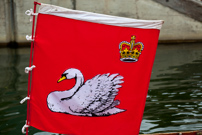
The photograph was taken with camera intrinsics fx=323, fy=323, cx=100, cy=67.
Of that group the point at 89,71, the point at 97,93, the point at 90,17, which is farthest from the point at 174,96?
the point at 90,17

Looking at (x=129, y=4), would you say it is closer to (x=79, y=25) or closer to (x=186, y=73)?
(x=186, y=73)

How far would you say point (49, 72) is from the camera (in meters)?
5.02

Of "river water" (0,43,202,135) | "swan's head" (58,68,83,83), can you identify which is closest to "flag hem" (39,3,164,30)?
"swan's head" (58,68,83,83)

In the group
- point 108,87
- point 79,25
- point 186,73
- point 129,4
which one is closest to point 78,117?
point 108,87

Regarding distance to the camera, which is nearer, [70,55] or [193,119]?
[70,55]

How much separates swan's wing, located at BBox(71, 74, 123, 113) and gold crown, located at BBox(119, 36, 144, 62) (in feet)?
1.07

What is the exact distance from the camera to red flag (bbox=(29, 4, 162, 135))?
193 inches

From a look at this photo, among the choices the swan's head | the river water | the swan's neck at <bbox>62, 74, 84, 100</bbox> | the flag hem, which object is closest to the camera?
the flag hem

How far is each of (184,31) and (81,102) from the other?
19784 millimetres

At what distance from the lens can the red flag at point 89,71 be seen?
4.89 meters

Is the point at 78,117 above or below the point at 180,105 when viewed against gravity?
above

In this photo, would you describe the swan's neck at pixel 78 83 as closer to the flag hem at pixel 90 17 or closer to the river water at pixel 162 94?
the flag hem at pixel 90 17

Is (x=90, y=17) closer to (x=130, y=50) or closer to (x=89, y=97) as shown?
(x=130, y=50)

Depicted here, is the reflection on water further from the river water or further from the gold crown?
the gold crown
